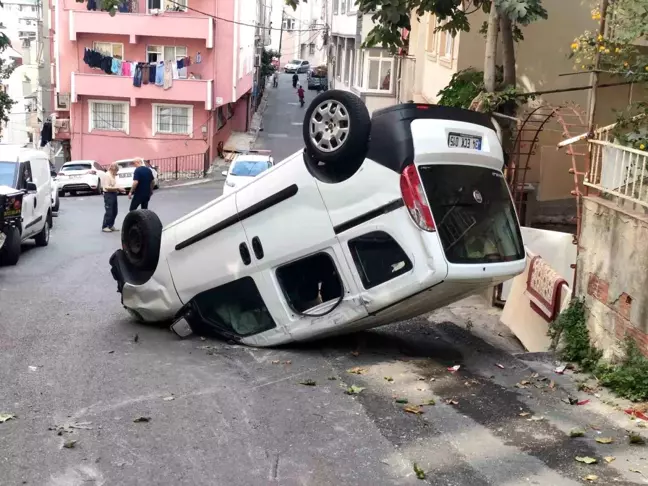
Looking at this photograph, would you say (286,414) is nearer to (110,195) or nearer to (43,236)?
(43,236)

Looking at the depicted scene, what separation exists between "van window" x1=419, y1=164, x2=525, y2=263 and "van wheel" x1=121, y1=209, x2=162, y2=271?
401 cm

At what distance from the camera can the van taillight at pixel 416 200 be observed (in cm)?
721

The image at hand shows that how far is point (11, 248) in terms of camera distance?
49.3ft

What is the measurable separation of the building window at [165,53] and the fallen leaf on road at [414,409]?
1315 inches

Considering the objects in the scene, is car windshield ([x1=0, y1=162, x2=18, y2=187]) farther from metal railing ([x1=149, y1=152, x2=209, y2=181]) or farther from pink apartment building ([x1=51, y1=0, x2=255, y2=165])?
metal railing ([x1=149, y1=152, x2=209, y2=181])

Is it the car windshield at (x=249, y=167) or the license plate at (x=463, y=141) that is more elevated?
the license plate at (x=463, y=141)

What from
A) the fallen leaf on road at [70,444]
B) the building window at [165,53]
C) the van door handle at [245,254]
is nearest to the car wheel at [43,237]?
the van door handle at [245,254]

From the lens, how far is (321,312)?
8.27m

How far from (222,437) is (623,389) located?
11.9 ft

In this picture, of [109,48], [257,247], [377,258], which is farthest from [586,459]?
[109,48]

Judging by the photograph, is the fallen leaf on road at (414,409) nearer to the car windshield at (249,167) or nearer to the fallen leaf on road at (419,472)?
the fallen leaf on road at (419,472)

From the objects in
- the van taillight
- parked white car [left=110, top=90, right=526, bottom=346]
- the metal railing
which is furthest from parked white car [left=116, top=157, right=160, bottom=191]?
the van taillight

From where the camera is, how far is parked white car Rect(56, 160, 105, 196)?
104 feet

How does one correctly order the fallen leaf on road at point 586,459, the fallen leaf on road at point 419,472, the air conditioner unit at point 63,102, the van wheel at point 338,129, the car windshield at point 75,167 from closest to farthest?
1. the fallen leaf on road at point 419,472
2. the fallen leaf on road at point 586,459
3. the van wheel at point 338,129
4. the car windshield at point 75,167
5. the air conditioner unit at point 63,102
